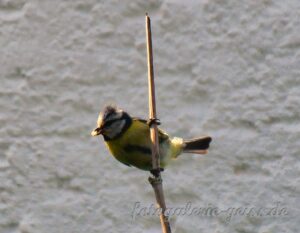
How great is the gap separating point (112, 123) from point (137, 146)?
0.26 feet

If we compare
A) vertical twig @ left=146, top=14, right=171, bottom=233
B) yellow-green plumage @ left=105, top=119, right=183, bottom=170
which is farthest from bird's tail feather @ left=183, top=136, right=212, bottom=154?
vertical twig @ left=146, top=14, right=171, bottom=233

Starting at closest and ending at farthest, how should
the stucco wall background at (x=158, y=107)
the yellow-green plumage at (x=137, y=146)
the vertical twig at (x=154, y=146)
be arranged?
1. the vertical twig at (x=154, y=146)
2. the yellow-green plumage at (x=137, y=146)
3. the stucco wall background at (x=158, y=107)

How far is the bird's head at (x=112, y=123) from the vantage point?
6.47 ft

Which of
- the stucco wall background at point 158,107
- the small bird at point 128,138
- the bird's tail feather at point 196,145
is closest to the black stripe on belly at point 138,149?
the small bird at point 128,138

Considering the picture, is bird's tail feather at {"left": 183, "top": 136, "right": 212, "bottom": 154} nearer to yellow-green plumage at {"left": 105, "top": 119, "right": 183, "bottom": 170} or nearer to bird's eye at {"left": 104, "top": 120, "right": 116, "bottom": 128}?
yellow-green plumage at {"left": 105, "top": 119, "right": 183, "bottom": 170}

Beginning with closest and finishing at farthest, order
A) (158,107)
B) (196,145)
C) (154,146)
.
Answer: (154,146) → (196,145) → (158,107)

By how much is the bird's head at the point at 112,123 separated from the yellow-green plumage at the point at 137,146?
0.01 metres

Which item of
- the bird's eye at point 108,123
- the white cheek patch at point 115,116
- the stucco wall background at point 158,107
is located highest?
the stucco wall background at point 158,107

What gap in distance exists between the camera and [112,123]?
78.0 inches

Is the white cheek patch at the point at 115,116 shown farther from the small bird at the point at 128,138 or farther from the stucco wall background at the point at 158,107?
the stucco wall background at the point at 158,107

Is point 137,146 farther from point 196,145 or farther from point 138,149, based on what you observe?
point 196,145

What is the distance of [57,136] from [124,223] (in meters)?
0.34

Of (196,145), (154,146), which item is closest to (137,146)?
(196,145)

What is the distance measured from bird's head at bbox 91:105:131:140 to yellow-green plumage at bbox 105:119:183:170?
0.5 inches
